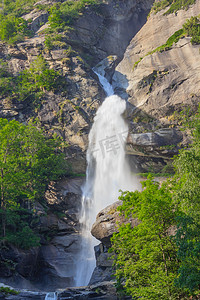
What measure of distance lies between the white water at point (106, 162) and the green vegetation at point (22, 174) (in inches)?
147

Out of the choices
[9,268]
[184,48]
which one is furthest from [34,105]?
[9,268]

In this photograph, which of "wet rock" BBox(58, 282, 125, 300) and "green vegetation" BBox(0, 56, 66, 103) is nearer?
"wet rock" BBox(58, 282, 125, 300)

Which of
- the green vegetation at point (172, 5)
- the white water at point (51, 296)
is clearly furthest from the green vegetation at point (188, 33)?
the white water at point (51, 296)

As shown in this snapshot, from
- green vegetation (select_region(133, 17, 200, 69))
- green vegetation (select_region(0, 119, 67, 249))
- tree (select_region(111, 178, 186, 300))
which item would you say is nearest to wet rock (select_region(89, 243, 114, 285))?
Result: green vegetation (select_region(0, 119, 67, 249))

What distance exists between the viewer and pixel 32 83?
41281 mm

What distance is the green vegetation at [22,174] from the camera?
2369 cm

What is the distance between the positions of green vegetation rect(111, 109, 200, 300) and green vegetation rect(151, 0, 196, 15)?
33.4 meters

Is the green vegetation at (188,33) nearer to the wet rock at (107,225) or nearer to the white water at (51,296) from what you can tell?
the wet rock at (107,225)

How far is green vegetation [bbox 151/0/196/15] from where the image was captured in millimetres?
41469

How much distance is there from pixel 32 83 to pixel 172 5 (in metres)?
23.0

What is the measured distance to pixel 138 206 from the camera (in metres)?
14.1

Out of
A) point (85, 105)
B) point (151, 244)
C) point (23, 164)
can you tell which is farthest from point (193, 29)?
point (151, 244)

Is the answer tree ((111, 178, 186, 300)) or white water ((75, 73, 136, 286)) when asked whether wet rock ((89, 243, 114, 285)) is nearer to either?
tree ((111, 178, 186, 300))

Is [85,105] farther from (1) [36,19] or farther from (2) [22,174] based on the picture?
(1) [36,19]
